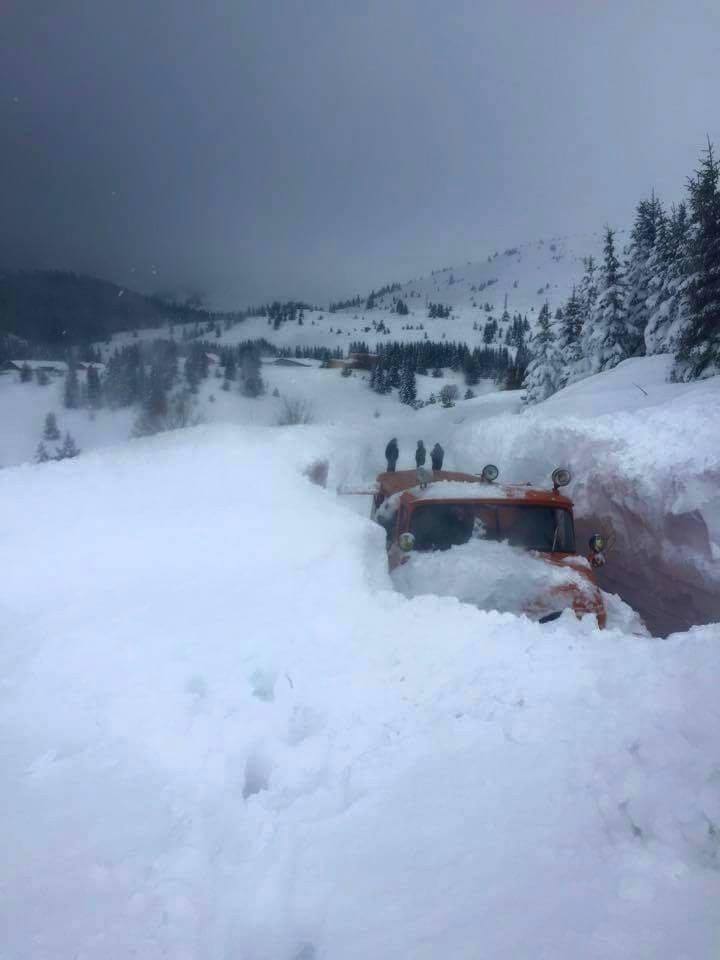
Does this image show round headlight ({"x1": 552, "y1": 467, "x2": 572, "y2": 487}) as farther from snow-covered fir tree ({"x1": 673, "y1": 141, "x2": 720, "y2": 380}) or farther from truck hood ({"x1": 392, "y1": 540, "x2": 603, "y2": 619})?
snow-covered fir tree ({"x1": 673, "y1": 141, "x2": 720, "y2": 380})

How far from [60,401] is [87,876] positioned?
3162 cm

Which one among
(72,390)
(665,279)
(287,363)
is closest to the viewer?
(665,279)

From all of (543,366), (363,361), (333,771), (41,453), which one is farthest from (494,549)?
(363,361)

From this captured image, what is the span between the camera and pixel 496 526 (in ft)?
19.4

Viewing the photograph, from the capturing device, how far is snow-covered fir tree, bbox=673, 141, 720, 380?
17.7 m

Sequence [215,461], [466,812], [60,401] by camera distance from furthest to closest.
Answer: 1. [60,401]
2. [215,461]
3. [466,812]

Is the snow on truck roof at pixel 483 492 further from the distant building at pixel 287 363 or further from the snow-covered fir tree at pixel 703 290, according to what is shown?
the distant building at pixel 287 363

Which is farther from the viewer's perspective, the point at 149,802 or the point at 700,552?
the point at 700,552

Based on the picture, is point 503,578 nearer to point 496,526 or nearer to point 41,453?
point 496,526

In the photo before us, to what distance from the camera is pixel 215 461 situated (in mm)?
11438

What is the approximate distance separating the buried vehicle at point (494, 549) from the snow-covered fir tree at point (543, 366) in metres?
32.4

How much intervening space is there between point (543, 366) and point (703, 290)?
61.4 ft

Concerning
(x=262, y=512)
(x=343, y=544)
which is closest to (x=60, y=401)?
(x=262, y=512)

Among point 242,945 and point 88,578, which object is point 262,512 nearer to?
point 88,578
